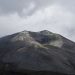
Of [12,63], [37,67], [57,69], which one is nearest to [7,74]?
[12,63]

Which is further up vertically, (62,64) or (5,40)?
(5,40)

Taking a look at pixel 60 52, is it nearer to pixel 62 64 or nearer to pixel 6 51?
pixel 62 64

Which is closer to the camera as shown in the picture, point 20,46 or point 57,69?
point 57,69

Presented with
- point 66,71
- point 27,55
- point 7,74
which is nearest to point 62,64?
point 66,71

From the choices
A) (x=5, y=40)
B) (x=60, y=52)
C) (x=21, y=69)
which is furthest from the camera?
(x=5, y=40)

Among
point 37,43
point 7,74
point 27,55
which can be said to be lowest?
point 7,74

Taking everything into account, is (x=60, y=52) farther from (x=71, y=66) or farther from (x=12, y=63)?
(x=12, y=63)

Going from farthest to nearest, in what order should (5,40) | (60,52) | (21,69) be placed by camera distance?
(5,40), (60,52), (21,69)
